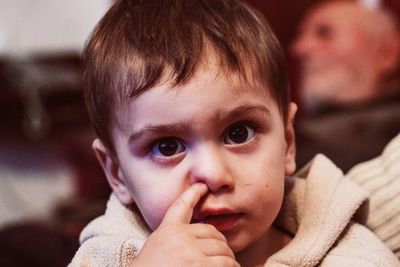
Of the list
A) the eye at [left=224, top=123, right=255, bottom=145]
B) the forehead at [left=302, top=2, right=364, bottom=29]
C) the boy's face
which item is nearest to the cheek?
the boy's face

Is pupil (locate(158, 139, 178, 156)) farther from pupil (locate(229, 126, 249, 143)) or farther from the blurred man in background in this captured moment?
the blurred man in background

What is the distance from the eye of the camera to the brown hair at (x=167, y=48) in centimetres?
76

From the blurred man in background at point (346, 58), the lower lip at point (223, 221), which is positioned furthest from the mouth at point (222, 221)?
the blurred man in background at point (346, 58)

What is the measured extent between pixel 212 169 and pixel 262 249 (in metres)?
0.23

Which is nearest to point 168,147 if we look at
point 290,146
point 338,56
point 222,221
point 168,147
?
point 168,147

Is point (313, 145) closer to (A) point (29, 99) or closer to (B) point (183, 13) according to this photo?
(B) point (183, 13)

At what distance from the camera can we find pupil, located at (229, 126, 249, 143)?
2.55ft

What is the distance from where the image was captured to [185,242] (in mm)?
711

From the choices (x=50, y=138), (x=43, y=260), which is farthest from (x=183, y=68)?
(x=50, y=138)

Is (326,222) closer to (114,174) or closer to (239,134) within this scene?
(239,134)

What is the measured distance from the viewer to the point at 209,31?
78 centimetres

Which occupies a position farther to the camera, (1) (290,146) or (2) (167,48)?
(1) (290,146)

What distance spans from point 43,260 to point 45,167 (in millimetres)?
2251

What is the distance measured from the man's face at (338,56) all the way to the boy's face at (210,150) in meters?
1.65
